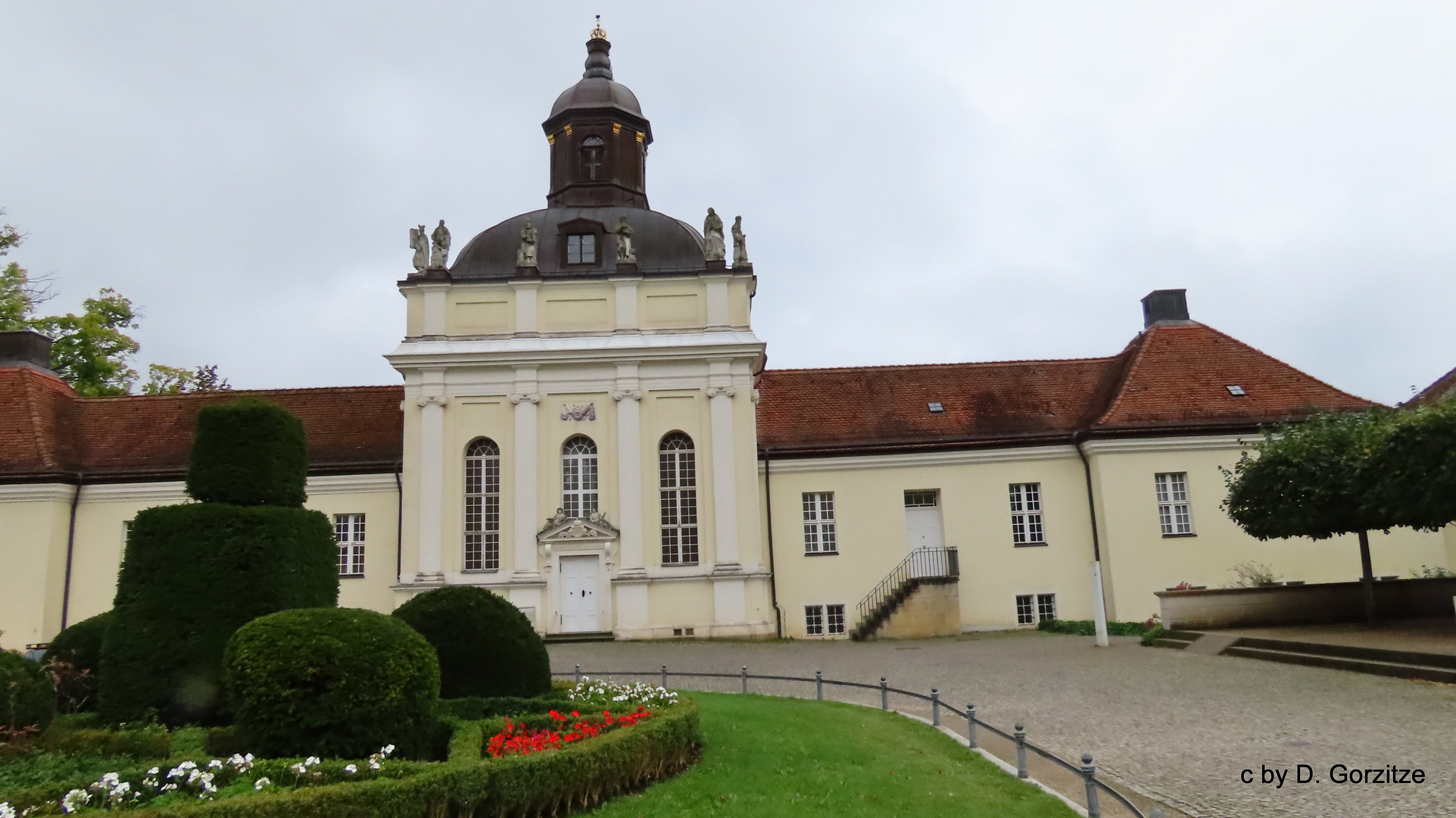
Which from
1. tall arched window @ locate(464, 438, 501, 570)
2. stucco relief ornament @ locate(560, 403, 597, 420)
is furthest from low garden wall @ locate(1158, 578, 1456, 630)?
tall arched window @ locate(464, 438, 501, 570)

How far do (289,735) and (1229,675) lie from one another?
1382 centimetres

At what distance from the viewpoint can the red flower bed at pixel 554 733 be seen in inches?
354

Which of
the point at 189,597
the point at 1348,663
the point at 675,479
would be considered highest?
the point at 675,479

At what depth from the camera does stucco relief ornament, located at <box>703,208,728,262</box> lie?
2800 cm

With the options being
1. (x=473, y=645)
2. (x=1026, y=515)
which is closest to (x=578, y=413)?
(x=1026, y=515)

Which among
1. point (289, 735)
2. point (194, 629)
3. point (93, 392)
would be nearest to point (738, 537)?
point (194, 629)

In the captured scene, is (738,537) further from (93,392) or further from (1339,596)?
(93,392)

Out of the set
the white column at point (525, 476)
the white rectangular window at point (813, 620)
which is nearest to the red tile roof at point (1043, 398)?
the white rectangular window at point (813, 620)

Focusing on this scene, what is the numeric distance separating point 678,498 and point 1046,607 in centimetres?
1056

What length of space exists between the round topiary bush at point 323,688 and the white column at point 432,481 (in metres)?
17.3

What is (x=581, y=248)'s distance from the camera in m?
28.8

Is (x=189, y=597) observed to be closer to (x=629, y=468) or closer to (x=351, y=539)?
(x=629, y=468)

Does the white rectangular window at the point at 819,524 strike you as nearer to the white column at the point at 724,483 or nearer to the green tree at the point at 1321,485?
the white column at the point at 724,483

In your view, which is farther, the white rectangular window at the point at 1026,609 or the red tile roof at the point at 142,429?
the red tile roof at the point at 142,429
